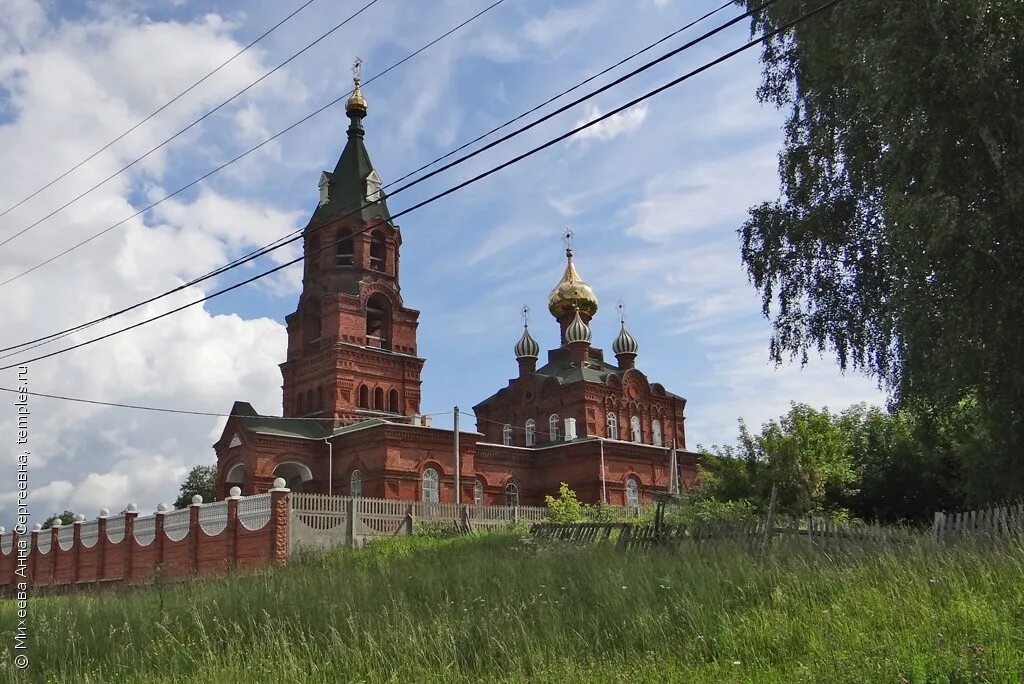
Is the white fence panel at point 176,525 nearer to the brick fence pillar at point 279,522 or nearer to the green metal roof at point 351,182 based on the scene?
the brick fence pillar at point 279,522

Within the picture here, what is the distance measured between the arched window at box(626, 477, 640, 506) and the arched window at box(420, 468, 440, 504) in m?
8.82

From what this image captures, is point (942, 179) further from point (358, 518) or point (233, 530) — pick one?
point (233, 530)

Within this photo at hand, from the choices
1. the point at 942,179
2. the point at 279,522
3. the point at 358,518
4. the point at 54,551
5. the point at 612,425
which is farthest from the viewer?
the point at 612,425

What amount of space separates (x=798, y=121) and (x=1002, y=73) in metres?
4.87

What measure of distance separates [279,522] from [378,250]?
18458 mm

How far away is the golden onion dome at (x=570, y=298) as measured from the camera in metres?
44.2

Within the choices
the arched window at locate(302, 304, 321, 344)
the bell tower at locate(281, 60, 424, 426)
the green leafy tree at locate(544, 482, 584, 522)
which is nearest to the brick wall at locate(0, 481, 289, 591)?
the green leafy tree at locate(544, 482, 584, 522)

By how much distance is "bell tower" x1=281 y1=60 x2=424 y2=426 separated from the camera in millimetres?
33719

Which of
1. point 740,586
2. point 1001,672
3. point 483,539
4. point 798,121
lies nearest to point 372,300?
point 483,539

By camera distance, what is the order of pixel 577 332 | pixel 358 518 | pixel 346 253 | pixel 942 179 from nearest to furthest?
pixel 942 179
pixel 358 518
pixel 346 253
pixel 577 332

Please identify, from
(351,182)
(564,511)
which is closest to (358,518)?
(564,511)

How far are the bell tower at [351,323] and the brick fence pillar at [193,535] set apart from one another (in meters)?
11.2

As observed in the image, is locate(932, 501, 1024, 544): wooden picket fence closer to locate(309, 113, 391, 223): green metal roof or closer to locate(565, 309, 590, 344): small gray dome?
locate(309, 113, 391, 223): green metal roof

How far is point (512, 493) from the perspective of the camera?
3578cm
